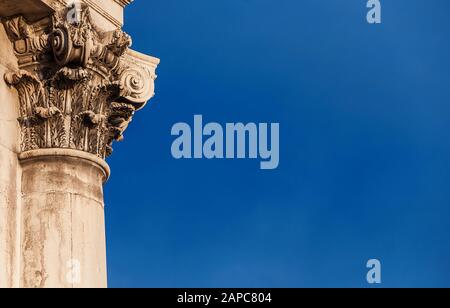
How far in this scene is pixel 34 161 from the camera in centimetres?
3669

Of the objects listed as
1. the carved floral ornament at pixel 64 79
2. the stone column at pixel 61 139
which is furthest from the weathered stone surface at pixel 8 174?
the carved floral ornament at pixel 64 79

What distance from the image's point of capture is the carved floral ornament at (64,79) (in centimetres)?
3700

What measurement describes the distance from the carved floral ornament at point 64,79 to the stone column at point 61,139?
2 centimetres

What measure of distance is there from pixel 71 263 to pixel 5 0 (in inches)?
236

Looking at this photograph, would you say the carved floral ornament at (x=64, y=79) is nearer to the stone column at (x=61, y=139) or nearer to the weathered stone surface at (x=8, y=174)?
the stone column at (x=61, y=139)

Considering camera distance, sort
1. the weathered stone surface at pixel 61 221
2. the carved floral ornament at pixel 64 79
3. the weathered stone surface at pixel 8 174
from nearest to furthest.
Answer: the weathered stone surface at pixel 8 174 < the weathered stone surface at pixel 61 221 < the carved floral ornament at pixel 64 79

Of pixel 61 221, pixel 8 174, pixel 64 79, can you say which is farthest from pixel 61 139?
pixel 61 221

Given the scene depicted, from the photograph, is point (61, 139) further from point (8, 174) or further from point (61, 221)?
point (61, 221)

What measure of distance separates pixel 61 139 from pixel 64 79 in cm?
134

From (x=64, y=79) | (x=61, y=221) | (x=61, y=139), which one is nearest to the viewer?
(x=61, y=221)

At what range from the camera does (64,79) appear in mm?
37125
